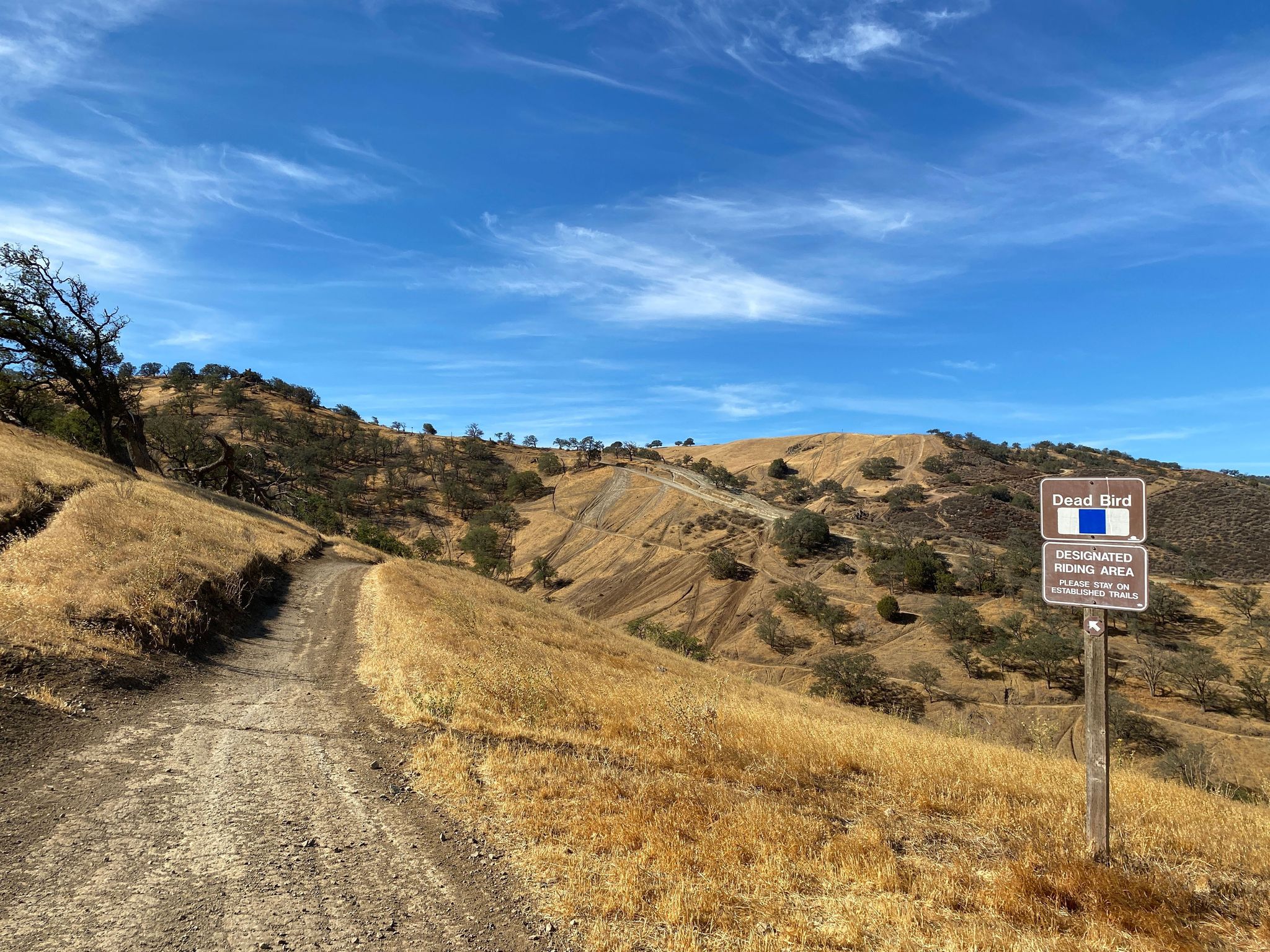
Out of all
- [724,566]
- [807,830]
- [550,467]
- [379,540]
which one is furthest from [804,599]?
[550,467]

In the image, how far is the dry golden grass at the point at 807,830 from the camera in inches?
179

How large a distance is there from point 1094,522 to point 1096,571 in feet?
1.43

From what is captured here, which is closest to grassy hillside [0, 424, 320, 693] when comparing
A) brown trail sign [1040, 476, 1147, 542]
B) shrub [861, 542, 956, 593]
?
brown trail sign [1040, 476, 1147, 542]

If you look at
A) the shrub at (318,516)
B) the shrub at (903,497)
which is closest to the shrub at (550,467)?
the shrub at (318,516)

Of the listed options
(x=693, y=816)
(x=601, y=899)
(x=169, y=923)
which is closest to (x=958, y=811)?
(x=693, y=816)

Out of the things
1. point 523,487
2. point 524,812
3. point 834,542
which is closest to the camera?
point 524,812

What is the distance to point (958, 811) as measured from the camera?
693 centimetres

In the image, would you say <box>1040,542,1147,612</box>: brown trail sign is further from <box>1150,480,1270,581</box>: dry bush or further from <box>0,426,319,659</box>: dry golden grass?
<box>1150,480,1270,581</box>: dry bush

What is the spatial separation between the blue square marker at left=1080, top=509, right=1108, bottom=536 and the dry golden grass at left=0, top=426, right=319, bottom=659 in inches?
521

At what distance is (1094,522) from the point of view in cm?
554

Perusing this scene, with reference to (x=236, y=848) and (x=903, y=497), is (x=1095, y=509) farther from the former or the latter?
(x=903, y=497)

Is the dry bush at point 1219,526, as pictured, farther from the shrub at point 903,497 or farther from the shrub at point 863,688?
the shrub at point 863,688

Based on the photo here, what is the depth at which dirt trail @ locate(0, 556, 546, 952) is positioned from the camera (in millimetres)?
4172

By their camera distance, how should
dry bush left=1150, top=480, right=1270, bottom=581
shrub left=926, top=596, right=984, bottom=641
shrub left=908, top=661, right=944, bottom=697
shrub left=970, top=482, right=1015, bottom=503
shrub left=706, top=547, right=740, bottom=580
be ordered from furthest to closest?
1. shrub left=970, top=482, right=1015, bottom=503
2. shrub left=706, top=547, right=740, bottom=580
3. dry bush left=1150, top=480, right=1270, bottom=581
4. shrub left=926, top=596, right=984, bottom=641
5. shrub left=908, top=661, right=944, bottom=697
